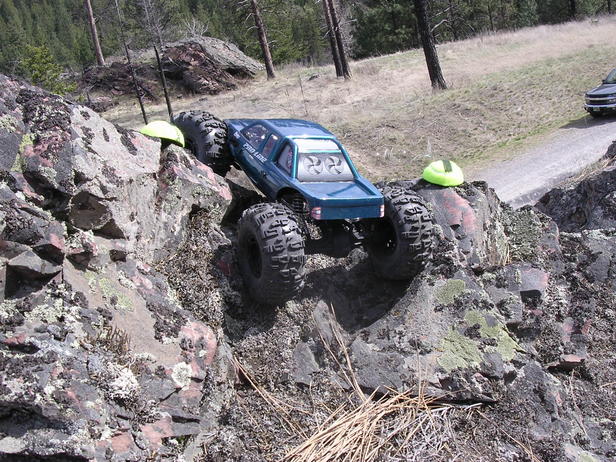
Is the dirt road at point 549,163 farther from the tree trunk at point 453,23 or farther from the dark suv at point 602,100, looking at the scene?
the tree trunk at point 453,23

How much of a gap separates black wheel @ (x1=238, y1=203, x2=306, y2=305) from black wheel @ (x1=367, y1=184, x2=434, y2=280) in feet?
3.39

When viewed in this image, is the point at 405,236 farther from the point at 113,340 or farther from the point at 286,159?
the point at 113,340

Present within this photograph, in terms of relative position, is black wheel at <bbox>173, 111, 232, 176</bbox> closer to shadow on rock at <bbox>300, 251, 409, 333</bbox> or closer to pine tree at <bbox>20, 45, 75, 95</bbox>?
shadow on rock at <bbox>300, 251, 409, 333</bbox>

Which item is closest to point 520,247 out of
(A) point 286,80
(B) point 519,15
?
(A) point 286,80

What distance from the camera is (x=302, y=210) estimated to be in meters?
5.84

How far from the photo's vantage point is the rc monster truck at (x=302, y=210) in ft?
16.4

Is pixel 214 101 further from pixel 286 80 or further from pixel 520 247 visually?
pixel 520 247

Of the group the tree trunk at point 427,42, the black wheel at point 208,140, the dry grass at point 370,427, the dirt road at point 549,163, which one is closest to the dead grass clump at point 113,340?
the dry grass at point 370,427

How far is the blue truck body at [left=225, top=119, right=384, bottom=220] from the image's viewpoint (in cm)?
543

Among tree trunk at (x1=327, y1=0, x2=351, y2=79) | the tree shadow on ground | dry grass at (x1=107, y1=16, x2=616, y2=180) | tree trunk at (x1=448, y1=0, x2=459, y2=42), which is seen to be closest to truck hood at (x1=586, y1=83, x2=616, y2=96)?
the tree shadow on ground

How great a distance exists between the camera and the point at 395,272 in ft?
18.4

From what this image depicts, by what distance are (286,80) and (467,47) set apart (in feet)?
34.0

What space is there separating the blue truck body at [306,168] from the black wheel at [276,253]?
0.46 meters

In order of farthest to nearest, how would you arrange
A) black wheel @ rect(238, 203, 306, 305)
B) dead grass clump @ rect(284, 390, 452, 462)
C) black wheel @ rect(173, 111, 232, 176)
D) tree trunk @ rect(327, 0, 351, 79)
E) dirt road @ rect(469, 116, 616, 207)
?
tree trunk @ rect(327, 0, 351, 79)
dirt road @ rect(469, 116, 616, 207)
black wheel @ rect(173, 111, 232, 176)
black wheel @ rect(238, 203, 306, 305)
dead grass clump @ rect(284, 390, 452, 462)
